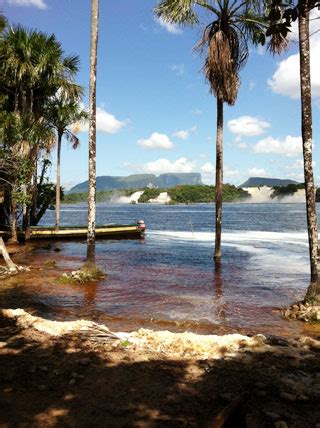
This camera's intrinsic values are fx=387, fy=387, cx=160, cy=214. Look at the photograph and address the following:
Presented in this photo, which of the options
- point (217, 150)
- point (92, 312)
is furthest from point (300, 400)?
point (217, 150)

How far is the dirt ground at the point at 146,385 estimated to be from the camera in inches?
161

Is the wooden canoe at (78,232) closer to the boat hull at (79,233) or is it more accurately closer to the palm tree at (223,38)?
the boat hull at (79,233)

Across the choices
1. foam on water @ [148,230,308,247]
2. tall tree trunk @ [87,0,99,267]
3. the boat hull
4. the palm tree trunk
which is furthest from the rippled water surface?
foam on water @ [148,230,308,247]

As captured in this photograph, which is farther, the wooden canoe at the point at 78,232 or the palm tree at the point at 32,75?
the wooden canoe at the point at 78,232

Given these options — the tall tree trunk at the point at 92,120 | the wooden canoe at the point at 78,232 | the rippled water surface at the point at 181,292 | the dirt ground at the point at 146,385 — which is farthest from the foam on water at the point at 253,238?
the dirt ground at the point at 146,385

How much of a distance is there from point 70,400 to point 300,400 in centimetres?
264

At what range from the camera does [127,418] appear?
4.11 m

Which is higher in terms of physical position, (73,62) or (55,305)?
(73,62)

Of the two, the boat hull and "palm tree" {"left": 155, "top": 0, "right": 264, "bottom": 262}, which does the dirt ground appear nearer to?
"palm tree" {"left": 155, "top": 0, "right": 264, "bottom": 262}

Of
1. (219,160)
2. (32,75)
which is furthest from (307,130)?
(32,75)

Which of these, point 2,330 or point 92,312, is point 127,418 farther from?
point 92,312

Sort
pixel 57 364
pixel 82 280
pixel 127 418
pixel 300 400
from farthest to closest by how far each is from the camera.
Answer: pixel 82 280, pixel 57 364, pixel 300 400, pixel 127 418

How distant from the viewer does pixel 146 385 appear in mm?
4840

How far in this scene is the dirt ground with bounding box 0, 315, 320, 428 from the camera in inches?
161
